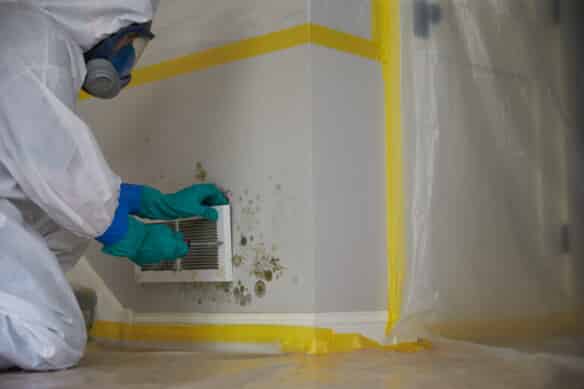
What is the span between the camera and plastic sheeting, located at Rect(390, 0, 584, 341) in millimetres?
1905

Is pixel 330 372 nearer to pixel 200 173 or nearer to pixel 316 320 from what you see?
pixel 316 320

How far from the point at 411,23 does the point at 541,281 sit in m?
0.85

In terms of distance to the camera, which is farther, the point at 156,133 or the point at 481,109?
the point at 156,133

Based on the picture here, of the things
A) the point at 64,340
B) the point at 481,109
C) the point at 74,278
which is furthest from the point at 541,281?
the point at 74,278

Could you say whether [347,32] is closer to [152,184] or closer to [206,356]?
[152,184]

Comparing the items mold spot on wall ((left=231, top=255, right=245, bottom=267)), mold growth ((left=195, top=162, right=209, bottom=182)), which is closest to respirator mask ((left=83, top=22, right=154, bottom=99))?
mold growth ((left=195, top=162, right=209, bottom=182))

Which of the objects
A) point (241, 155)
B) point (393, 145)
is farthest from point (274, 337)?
point (393, 145)

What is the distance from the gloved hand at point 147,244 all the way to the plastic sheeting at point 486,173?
0.71m

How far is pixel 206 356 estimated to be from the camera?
2.15 meters

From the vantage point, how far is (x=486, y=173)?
6.73 feet

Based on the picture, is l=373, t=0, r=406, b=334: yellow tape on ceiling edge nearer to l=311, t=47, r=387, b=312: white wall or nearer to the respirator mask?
l=311, t=47, r=387, b=312: white wall

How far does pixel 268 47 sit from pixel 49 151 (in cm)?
84

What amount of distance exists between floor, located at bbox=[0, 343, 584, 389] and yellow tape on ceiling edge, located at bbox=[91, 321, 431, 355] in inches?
3.6

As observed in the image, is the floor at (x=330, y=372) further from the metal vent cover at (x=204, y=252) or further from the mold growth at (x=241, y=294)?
the metal vent cover at (x=204, y=252)
